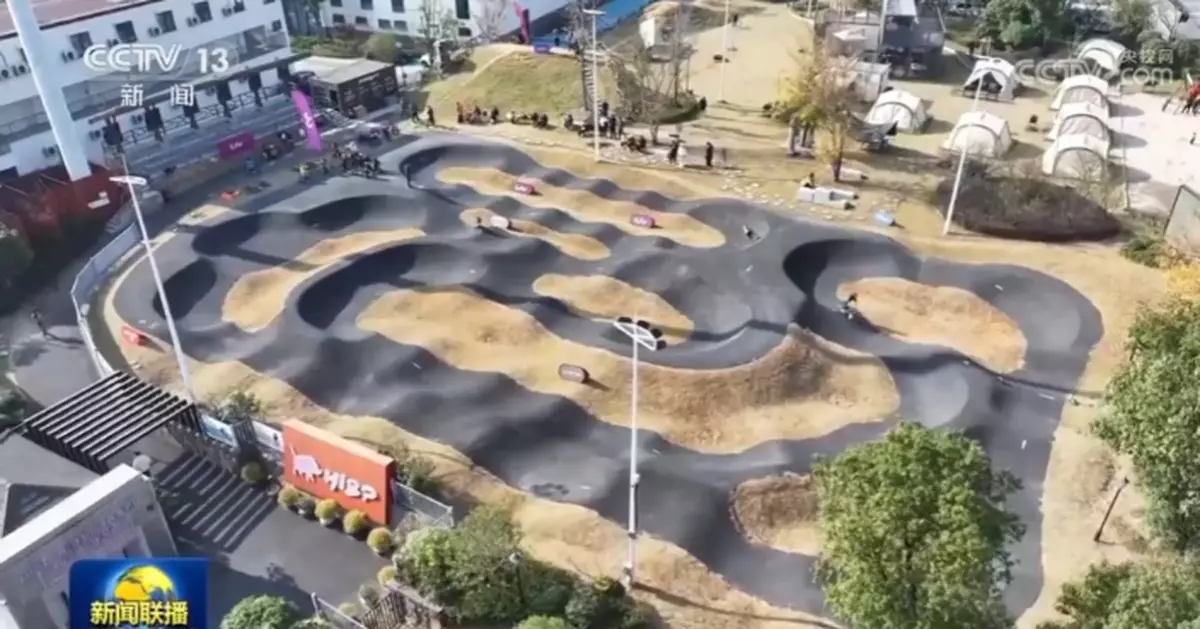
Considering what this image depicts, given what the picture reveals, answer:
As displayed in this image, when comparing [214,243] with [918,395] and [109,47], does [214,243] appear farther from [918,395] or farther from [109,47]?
[918,395]

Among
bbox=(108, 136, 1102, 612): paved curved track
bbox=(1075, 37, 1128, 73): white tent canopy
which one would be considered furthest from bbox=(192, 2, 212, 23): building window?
bbox=(1075, 37, 1128, 73): white tent canopy

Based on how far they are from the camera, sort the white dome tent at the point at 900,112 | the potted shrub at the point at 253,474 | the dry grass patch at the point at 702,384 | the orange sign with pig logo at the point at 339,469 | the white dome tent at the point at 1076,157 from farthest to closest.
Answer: the white dome tent at the point at 900,112 < the white dome tent at the point at 1076,157 < the dry grass patch at the point at 702,384 < the potted shrub at the point at 253,474 < the orange sign with pig logo at the point at 339,469

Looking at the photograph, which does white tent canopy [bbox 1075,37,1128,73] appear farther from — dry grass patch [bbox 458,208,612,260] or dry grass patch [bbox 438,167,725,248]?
dry grass patch [bbox 458,208,612,260]

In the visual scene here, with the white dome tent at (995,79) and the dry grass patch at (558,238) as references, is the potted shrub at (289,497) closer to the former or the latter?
the dry grass patch at (558,238)

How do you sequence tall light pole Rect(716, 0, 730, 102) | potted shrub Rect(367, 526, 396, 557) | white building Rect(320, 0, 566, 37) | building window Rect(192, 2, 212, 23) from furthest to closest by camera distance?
white building Rect(320, 0, 566, 37)
tall light pole Rect(716, 0, 730, 102)
building window Rect(192, 2, 212, 23)
potted shrub Rect(367, 526, 396, 557)

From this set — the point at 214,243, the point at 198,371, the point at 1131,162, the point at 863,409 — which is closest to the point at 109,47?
the point at 214,243

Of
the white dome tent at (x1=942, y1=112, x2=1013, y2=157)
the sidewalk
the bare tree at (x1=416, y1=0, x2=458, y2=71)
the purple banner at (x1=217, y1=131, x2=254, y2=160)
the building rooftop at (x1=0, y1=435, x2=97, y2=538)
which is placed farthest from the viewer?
the bare tree at (x1=416, y1=0, x2=458, y2=71)

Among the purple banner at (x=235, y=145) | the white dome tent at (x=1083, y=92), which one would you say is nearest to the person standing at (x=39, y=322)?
the purple banner at (x=235, y=145)
